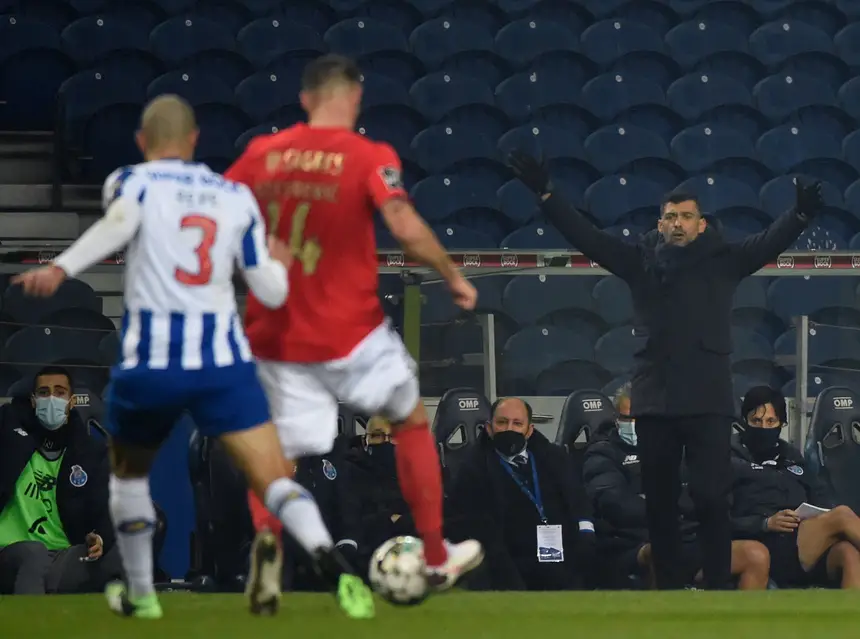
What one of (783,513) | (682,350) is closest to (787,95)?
(783,513)

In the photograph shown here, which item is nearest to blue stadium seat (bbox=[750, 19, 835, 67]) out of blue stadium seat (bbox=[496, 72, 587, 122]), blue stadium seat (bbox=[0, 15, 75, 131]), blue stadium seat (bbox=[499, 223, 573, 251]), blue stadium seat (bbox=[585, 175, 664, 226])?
blue stadium seat (bbox=[496, 72, 587, 122])

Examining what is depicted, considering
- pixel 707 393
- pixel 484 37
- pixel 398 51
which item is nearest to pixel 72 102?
pixel 398 51

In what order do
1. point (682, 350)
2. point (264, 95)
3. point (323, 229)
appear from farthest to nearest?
point (264, 95) < point (682, 350) < point (323, 229)

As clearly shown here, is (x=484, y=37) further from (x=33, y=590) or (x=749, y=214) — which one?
(x=33, y=590)

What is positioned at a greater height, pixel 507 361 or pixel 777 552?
pixel 507 361

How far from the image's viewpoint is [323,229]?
4793 mm

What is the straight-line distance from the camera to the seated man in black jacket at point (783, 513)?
756 centimetres

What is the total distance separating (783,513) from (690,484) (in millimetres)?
1136

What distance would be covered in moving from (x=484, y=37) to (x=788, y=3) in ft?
9.13

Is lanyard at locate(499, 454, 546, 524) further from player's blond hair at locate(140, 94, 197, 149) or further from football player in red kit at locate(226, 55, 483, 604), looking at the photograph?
player's blond hair at locate(140, 94, 197, 149)

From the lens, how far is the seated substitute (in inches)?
296

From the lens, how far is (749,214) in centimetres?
1105

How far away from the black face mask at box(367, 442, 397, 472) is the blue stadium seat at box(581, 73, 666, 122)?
15.7ft

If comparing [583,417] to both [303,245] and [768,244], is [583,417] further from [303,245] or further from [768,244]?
[303,245]
